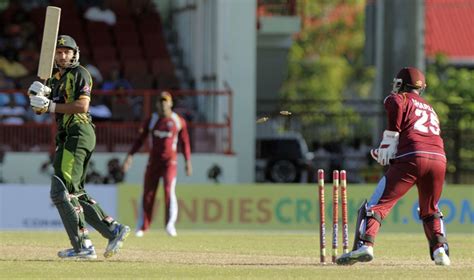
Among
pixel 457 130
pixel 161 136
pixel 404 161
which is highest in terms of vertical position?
pixel 404 161

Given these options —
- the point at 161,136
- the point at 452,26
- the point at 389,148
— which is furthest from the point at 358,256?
the point at 452,26

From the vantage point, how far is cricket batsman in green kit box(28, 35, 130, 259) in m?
14.5

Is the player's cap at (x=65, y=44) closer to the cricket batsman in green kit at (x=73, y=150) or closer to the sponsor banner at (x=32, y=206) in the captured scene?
the cricket batsman in green kit at (x=73, y=150)

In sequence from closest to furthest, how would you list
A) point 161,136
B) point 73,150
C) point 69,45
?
point 73,150, point 69,45, point 161,136

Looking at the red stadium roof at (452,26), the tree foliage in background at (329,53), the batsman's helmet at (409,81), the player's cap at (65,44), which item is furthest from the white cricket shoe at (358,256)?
the tree foliage in background at (329,53)

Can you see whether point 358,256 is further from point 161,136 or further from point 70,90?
point 161,136

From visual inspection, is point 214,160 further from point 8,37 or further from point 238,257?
point 238,257

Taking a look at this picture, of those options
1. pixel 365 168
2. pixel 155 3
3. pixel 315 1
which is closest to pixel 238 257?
pixel 365 168

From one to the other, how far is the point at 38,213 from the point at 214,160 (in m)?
4.59

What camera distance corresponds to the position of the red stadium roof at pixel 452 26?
59.1 m

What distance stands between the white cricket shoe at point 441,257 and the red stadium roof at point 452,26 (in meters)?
44.4

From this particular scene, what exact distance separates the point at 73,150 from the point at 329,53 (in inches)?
2233

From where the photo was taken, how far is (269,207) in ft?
88.0

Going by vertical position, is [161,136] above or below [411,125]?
below
